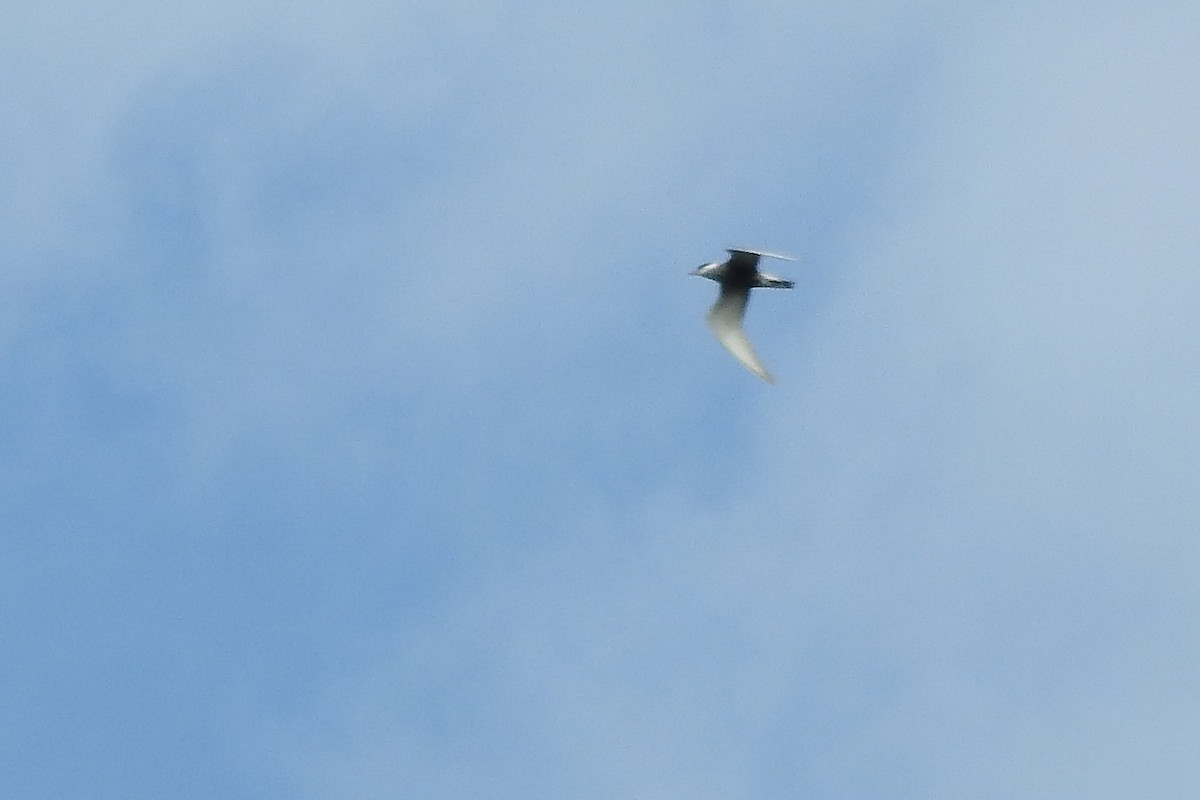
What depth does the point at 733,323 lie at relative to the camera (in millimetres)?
73562

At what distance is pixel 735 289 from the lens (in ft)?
244

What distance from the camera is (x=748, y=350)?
7231 cm

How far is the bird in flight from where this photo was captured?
72750 millimetres

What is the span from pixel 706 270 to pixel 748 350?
4.38 metres

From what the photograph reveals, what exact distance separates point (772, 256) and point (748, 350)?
10.5ft

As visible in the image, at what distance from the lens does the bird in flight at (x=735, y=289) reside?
72750mm

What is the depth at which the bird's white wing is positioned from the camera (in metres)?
71.8

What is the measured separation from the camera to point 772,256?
234 feet

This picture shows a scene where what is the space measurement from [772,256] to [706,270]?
4.55 metres

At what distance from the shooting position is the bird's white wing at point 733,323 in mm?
71750

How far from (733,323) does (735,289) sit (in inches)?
55.8
